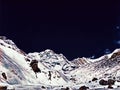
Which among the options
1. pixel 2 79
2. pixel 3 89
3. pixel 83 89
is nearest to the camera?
pixel 3 89

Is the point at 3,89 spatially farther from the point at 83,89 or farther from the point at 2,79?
the point at 2,79

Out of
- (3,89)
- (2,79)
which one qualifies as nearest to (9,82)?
(2,79)

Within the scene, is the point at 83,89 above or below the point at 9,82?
below

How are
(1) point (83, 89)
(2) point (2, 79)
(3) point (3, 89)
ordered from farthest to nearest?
1. (2) point (2, 79)
2. (1) point (83, 89)
3. (3) point (3, 89)

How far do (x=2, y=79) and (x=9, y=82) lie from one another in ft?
19.5

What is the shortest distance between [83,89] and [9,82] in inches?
2468

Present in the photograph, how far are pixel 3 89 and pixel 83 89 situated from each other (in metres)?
36.4

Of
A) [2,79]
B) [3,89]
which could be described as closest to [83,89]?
[3,89]

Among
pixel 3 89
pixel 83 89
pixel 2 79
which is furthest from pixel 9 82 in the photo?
pixel 3 89

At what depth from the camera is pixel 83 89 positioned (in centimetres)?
14825

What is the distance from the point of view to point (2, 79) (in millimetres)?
194875

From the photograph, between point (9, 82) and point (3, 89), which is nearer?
point (3, 89)

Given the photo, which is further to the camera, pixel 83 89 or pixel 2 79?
pixel 2 79

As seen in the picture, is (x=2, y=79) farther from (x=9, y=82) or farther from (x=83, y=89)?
(x=83, y=89)
